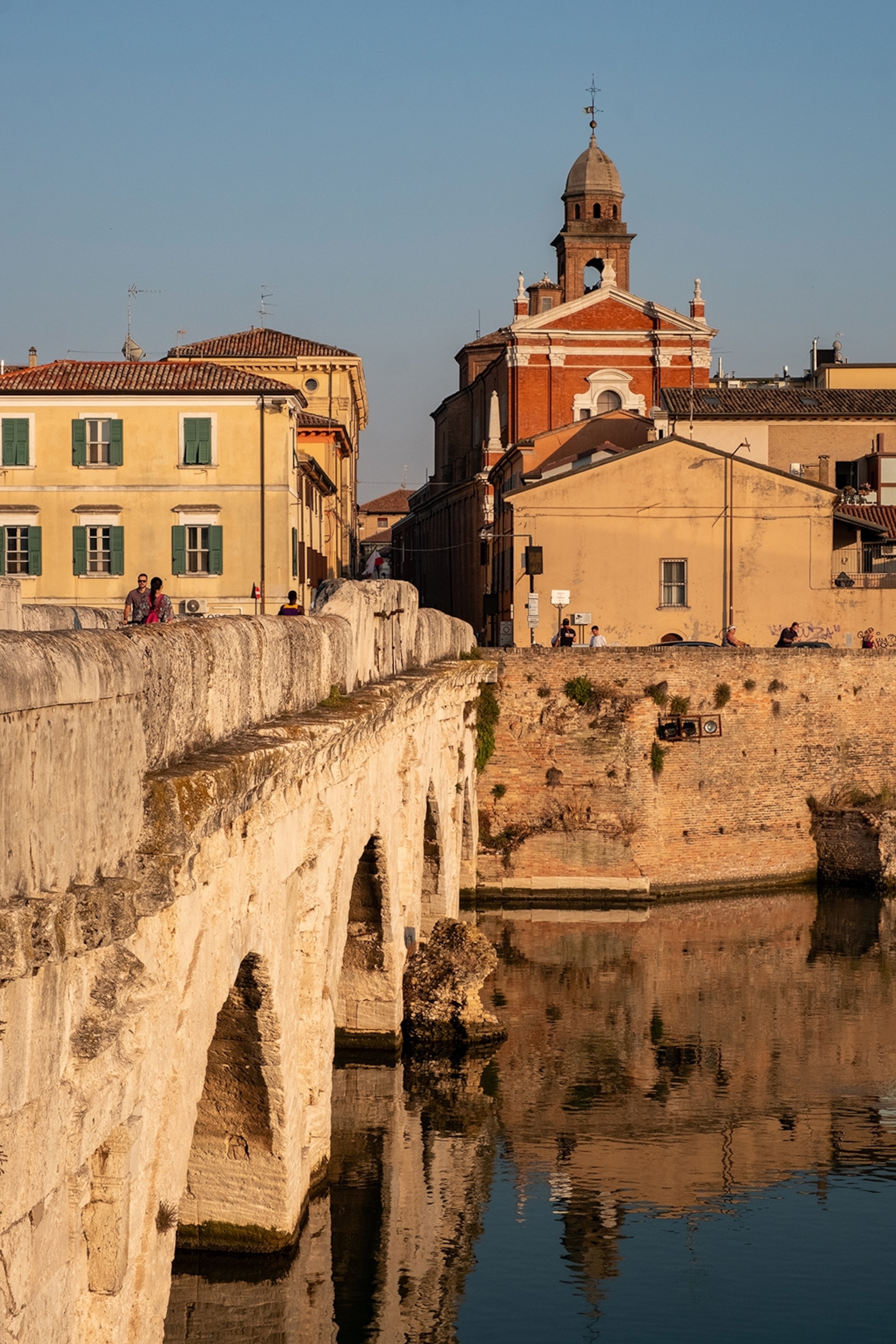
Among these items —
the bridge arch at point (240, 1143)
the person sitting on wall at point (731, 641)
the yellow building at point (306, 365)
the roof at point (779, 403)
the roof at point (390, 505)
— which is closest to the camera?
the bridge arch at point (240, 1143)

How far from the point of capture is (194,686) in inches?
288

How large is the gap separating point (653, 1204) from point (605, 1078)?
391cm

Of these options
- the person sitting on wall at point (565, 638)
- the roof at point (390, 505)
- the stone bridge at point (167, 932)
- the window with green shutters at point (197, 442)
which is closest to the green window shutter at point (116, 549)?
the window with green shutters at point (197, 442)

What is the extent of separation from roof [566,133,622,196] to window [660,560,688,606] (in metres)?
27.4

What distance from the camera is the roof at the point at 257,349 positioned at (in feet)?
167

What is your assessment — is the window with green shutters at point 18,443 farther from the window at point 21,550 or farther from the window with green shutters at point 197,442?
the window with green shutters at point 197,442

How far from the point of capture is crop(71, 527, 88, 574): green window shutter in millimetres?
31219

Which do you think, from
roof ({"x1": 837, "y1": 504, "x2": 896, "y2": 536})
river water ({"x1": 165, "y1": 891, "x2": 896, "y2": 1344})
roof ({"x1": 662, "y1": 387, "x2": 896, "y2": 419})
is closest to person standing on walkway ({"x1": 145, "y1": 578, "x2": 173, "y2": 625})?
river water ({"x1": 165, "y1": 891, "x2": 896, "y2": 1344})

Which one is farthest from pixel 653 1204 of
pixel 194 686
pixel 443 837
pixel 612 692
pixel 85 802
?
pixel 612 692

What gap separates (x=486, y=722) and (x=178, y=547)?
7.25 metres

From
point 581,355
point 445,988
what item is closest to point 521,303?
point 581,355

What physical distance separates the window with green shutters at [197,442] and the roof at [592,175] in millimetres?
30016

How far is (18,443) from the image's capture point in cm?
3120

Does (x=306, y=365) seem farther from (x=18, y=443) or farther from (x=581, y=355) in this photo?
(x=18, y=443)
